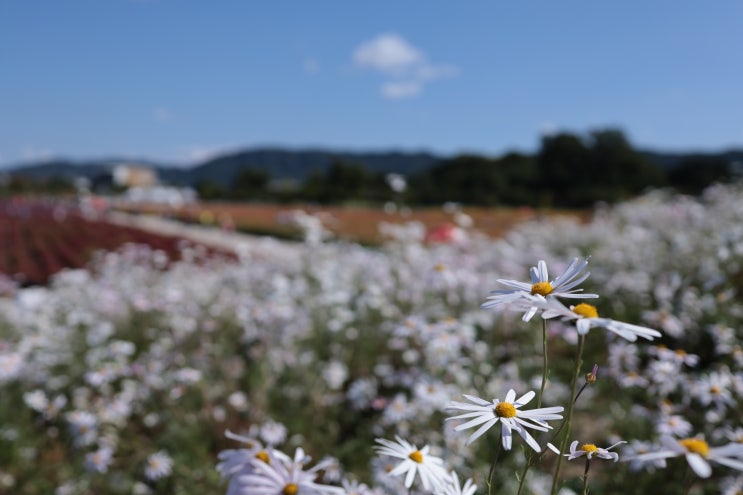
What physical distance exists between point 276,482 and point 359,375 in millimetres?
2880

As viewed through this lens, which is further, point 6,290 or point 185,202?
point 185,202

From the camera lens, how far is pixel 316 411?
10.7 ft

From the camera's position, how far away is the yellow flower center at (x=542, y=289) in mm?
959

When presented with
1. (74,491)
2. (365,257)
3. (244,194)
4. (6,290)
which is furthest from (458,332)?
(244,194)

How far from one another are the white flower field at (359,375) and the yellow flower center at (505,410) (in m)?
0.07

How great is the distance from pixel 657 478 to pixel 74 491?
2.86 metres

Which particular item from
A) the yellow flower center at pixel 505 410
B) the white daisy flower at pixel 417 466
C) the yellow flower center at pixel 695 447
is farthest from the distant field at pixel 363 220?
the yellow flower center at pixel 695 447

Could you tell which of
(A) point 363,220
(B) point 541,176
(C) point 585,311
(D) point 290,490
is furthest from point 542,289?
(B) point 541,176

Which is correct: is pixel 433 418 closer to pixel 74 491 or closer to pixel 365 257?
pixel 74 491

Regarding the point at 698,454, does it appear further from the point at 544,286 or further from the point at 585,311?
the point at 544,286

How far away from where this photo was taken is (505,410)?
3.12ft

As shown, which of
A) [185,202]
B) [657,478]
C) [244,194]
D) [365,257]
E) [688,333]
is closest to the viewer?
[657,478]

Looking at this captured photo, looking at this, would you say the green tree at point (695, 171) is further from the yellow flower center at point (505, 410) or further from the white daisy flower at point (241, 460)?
the white daisy flower at point (241, 460)

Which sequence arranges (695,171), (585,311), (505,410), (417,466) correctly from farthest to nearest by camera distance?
(695,171) < (417,466) < (505,410) < (585,311)
